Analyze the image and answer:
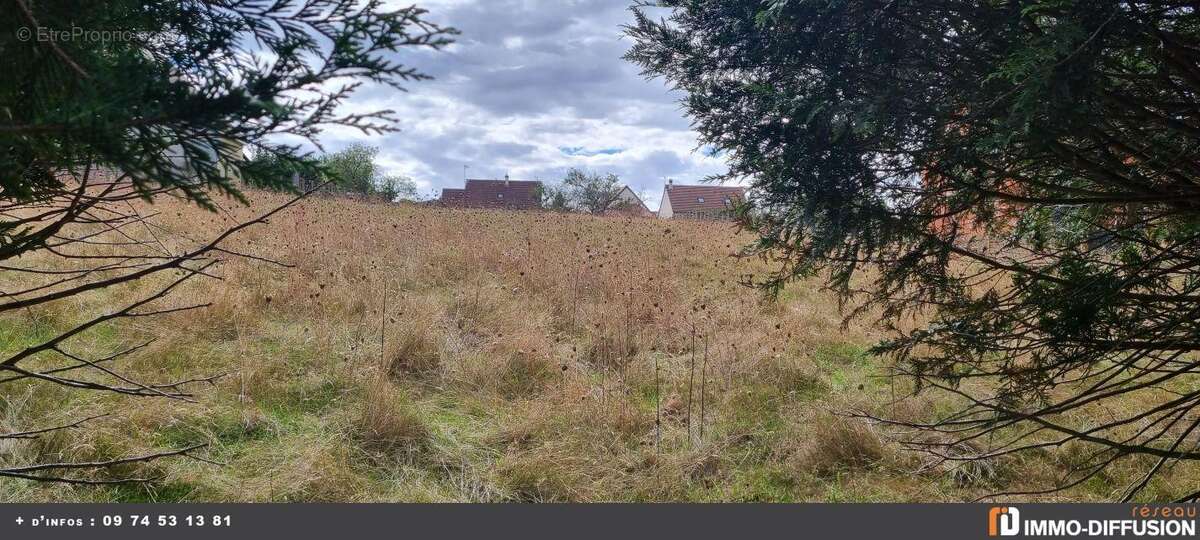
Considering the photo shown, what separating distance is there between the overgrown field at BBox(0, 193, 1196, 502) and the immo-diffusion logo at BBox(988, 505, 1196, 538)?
731mm

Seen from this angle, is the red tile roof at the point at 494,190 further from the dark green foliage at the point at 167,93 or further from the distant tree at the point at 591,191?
the dark green foliage at the point at 167,93

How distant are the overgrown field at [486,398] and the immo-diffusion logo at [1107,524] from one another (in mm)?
731

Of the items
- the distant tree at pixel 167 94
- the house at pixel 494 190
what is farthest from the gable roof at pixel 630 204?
the distant tree at pixel 167 94

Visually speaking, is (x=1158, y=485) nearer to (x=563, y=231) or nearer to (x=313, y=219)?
(x=563, y=231)

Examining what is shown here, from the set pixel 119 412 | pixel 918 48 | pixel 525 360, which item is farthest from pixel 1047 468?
pixel 119 412

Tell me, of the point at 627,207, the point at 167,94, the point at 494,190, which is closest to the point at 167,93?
the point at 167,94

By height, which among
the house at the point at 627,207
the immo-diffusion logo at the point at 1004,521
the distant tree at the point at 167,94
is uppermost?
the house at the point at 627,207

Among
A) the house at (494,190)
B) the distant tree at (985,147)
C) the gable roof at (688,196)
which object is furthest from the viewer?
the house at (494,190)

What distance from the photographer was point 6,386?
3953 millimetres

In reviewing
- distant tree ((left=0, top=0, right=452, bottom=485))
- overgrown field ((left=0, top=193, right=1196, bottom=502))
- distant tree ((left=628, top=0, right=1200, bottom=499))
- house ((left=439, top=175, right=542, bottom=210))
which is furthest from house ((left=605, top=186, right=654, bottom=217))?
→ distant tree ((left=0, top=0, right=452, bottom=485))

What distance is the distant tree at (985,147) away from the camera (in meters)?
2.51

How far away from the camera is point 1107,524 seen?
9.21 feet

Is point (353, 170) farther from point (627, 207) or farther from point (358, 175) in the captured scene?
point (627, 207)

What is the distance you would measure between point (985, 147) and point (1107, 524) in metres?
1.82
